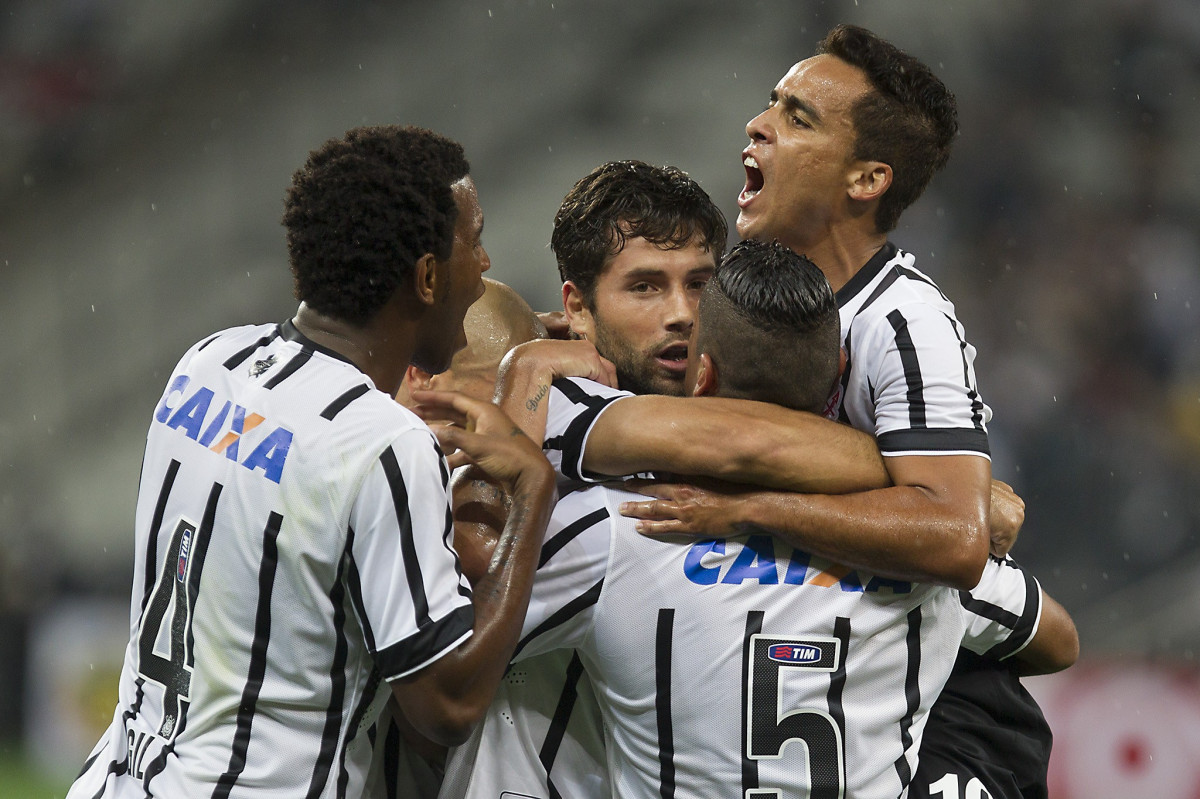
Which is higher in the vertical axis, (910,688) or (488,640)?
(488,640)

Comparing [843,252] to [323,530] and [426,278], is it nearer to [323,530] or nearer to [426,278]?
[426,278]

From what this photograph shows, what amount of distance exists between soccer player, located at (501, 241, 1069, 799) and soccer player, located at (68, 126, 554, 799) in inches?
6.9

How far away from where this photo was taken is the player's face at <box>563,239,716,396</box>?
285cm

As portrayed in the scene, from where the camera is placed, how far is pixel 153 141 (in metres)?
8.40

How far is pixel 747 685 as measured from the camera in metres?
2.14

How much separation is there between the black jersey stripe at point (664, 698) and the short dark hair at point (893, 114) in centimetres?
127

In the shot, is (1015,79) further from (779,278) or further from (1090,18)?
(779,278)

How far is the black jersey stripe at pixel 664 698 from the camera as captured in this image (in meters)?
2.14

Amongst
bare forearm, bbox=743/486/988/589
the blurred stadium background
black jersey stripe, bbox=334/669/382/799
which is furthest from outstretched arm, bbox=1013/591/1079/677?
the blurred stadium background

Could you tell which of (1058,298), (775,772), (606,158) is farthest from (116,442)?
(775,772)

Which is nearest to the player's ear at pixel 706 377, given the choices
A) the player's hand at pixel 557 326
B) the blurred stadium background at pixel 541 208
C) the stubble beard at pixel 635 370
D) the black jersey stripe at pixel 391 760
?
the stubble beard at pixel 635 370

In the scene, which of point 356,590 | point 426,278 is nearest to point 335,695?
point 356,590

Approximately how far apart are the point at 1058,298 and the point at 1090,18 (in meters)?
2.07

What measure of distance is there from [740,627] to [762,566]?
0.12m
